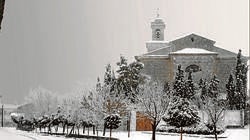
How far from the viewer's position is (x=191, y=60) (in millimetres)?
64625

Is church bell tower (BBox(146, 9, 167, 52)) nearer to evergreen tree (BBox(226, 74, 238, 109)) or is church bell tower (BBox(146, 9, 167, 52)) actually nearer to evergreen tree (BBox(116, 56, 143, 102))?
evergreen tree (BBox(116, 56, 143, 102))

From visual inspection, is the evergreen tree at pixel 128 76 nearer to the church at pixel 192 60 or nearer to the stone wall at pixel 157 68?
the church at pixel 192 60

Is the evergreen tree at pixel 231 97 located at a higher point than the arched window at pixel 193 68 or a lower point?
lower

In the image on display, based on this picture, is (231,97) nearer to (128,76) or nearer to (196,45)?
(128,76)

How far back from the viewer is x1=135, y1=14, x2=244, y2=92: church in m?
64.5

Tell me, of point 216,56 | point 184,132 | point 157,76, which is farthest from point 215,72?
point 184,132

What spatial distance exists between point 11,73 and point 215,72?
441ft

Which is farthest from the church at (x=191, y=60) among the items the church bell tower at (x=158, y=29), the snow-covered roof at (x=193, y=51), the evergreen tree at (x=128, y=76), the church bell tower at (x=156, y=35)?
the evergreen tree at (x=128, y=76)

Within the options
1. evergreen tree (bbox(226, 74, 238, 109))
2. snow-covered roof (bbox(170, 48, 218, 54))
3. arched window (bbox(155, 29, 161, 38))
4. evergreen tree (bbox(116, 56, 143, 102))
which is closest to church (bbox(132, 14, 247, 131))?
snow-covered roof (bbox(170, 48, 218, 54))

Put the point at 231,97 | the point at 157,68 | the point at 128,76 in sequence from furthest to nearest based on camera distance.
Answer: the point at 157,68 → the point at 128,76 → the point at 231,97

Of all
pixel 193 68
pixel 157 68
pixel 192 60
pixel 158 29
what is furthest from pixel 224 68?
pixel 158 29

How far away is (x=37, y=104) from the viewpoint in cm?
9588

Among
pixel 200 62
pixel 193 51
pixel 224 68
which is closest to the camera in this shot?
pixel 200 62

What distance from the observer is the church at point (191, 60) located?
6450cm
